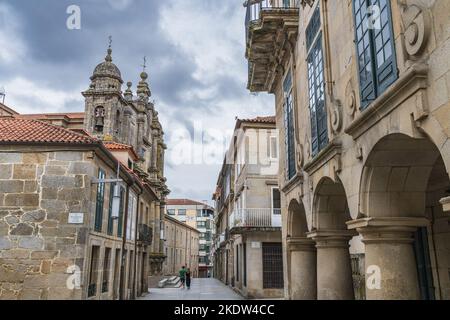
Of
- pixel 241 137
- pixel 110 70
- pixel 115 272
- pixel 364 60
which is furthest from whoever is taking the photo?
pixel 110 70

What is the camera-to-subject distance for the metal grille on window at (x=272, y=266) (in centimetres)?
1962

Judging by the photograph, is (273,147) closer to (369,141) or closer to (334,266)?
(334,266)

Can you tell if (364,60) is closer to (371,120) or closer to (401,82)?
(371,120)

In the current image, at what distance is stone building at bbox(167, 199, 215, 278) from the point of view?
86.4m

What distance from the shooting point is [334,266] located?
7836 millimetres

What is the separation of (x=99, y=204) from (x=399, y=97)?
Answer: 34.3 ft

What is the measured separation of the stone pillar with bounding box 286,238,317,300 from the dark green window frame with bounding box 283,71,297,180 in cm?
189

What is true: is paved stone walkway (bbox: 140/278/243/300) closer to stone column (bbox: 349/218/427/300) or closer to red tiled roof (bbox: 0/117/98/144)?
red tiled roof (bbox: 0/117/98/144)

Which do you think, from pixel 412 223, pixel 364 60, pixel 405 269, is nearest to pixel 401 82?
pixel 364 60

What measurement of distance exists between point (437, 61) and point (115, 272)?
14.7 meters

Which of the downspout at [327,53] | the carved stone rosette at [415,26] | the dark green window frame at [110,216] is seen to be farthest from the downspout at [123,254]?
the carved stone rosette at [415,26]

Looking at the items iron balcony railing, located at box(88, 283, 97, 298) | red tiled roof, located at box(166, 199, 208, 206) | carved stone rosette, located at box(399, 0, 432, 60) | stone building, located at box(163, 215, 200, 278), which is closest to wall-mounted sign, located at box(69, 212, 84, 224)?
iron balcony railing, located at box(88, 283, 97, 298)

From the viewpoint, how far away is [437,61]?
3768 millimetres

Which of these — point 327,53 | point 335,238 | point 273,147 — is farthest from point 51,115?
point 335,238
